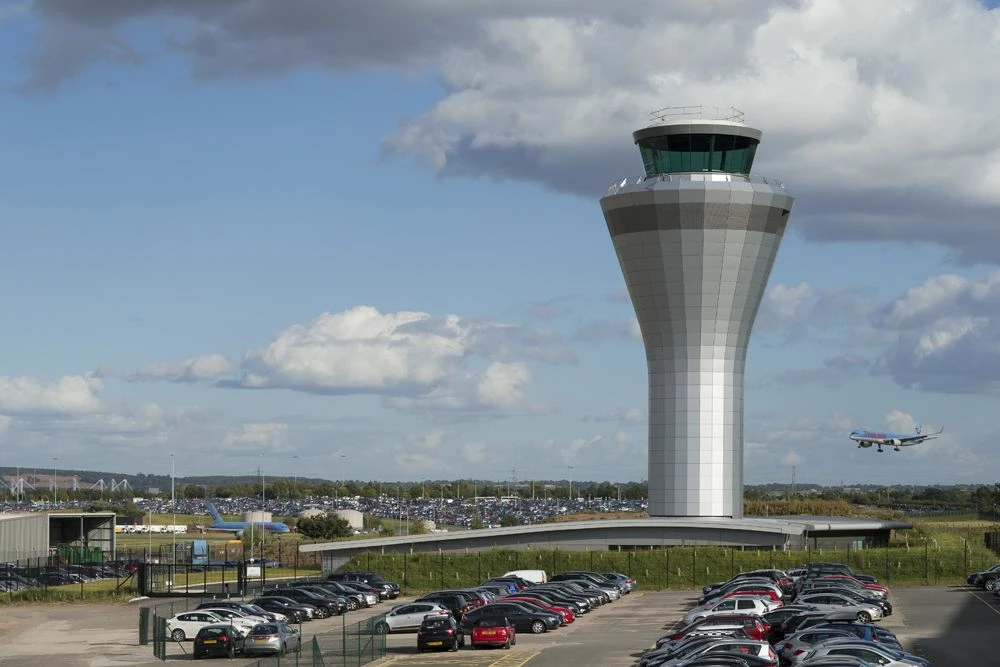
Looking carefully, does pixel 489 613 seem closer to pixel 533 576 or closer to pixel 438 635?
pixel 438 635

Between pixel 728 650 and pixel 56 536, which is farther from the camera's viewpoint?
pixel 56 536

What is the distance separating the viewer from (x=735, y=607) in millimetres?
62906

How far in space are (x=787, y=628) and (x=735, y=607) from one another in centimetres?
685

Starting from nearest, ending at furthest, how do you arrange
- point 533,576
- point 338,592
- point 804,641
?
1. point 804,641
2. point 338,592
3. point 533,576

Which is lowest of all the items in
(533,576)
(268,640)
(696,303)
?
(533,576)

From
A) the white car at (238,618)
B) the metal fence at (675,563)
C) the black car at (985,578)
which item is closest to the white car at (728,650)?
the white car at (238,618)

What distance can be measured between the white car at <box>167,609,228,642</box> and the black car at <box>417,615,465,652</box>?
343 inches

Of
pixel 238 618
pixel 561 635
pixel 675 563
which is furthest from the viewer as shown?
pixel 675 563

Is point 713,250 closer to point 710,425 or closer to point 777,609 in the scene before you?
point 710,425

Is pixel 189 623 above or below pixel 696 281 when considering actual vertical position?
below

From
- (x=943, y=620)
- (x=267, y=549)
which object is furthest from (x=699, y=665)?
(x=267, y=549)

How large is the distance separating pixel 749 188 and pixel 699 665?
198 ft

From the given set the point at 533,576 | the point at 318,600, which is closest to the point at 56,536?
the point at 533,576

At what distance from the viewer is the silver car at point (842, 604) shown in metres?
63.2
